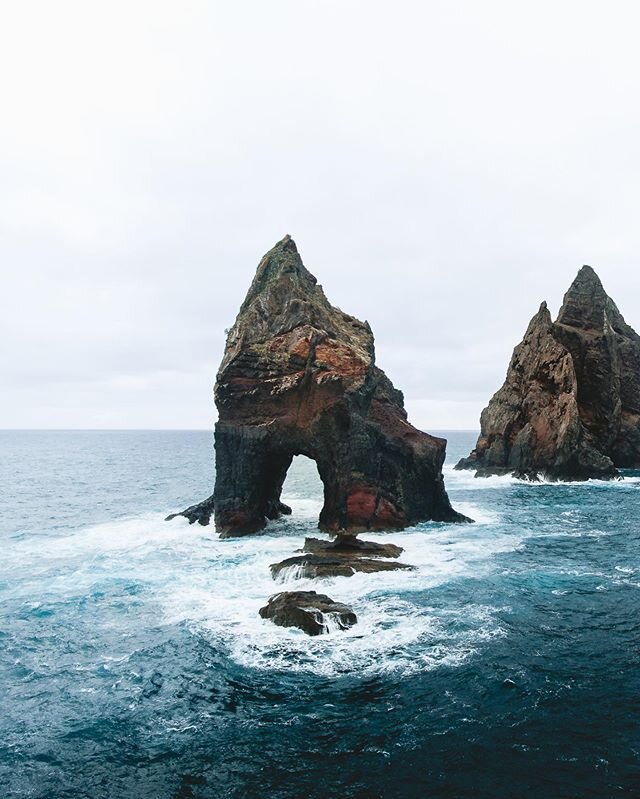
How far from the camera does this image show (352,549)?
33344mm

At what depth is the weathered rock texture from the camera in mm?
78062

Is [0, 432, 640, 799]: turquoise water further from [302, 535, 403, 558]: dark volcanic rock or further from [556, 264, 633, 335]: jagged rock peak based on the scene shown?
[556, 264, 633, 335]: jagged rock peak

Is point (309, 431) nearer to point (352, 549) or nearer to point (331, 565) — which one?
point (352, 549)

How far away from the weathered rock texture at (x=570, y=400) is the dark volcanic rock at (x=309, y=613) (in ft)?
201

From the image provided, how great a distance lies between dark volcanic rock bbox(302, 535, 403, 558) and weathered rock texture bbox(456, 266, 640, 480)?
1981 inches

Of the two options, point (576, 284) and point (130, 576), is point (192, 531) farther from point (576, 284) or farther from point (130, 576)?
point (576, 284)

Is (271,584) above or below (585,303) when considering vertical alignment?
below

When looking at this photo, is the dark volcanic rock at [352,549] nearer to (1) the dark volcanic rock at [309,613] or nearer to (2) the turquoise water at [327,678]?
(2) the turquoise water at [327,678]

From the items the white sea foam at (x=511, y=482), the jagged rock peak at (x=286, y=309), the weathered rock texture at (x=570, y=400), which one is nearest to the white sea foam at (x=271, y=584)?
the jagged rock peak at (x=286, y=309)

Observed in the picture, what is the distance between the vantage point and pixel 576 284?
3649 inches

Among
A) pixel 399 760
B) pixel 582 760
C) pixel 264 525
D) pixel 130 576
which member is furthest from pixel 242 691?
pixel 264 525

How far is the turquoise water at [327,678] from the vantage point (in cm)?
1380

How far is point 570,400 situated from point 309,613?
66.7 m

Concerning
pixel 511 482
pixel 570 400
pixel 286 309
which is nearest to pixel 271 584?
pixel 286 309
